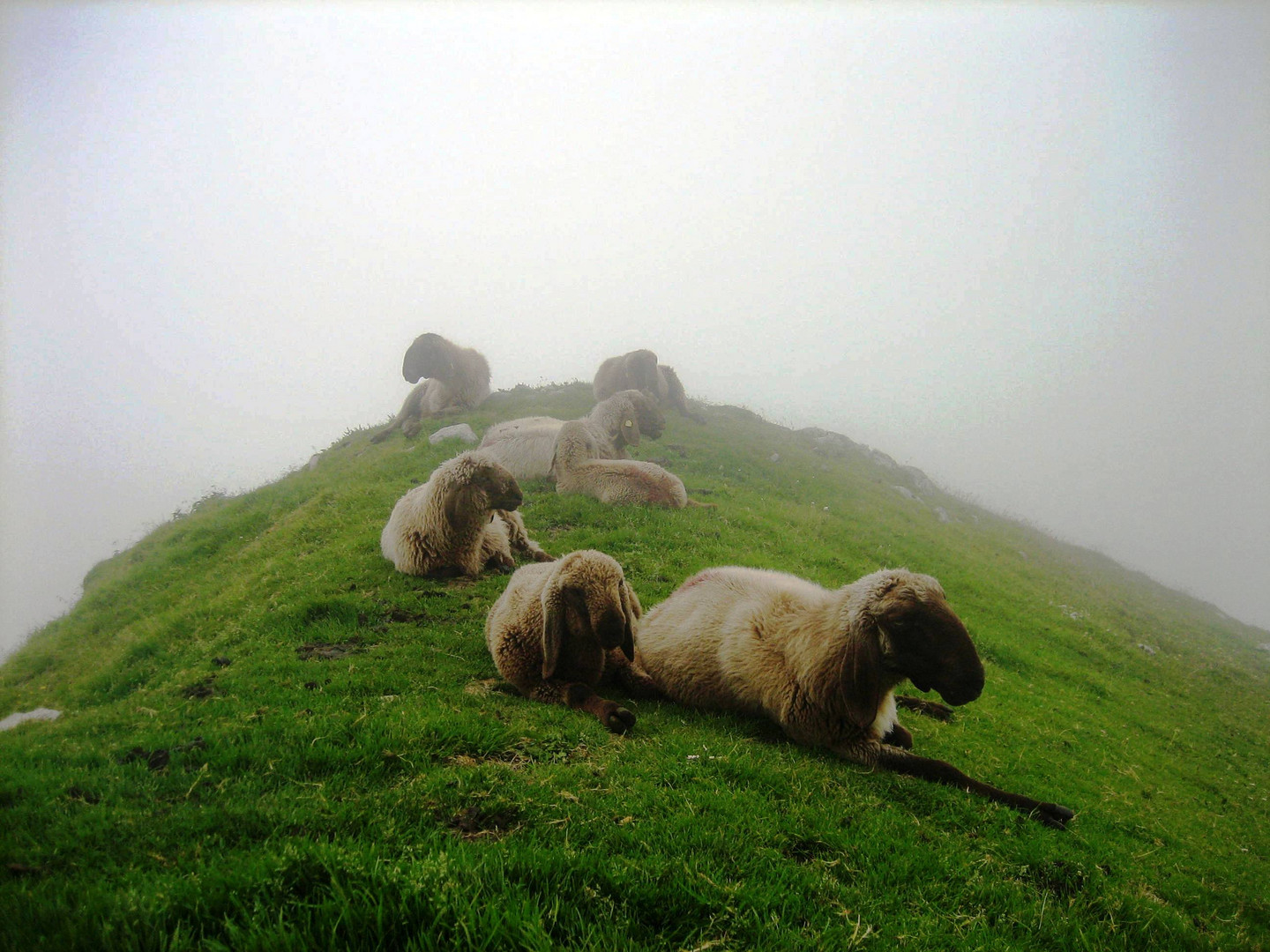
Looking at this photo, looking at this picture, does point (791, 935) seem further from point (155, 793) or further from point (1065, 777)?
point (1065, 777)

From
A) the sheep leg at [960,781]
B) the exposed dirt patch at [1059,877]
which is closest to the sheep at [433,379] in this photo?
the sheep leg at [960,781]

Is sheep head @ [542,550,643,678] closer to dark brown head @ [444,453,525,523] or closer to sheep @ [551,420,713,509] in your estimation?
dark brown head @ [444,453,525,523]

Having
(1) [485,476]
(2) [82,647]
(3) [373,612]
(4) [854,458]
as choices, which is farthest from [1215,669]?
(2) [82,647]

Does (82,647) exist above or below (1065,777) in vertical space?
below

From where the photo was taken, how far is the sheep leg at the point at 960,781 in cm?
501

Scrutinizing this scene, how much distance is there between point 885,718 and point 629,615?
2.68 meters

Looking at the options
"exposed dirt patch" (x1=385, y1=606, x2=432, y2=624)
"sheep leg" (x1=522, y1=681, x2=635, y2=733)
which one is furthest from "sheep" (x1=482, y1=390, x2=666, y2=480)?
"sheep leg" (x1=522, y1=681, x2=635, y2=733)

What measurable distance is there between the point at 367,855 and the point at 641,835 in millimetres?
1553

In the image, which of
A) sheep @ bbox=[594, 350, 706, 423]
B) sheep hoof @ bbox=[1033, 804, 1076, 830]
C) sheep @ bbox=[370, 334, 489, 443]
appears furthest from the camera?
sheep @ bbox=[594, 350, 706, 423]

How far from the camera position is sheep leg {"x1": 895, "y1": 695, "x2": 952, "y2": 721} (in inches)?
279

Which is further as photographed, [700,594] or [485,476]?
[485,476]

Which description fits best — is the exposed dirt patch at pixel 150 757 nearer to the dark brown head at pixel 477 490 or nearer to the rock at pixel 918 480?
the dark brown head at pixel 477 490

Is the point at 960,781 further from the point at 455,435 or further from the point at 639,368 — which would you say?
the point at 639,368

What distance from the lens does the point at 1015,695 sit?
9.16 meters
